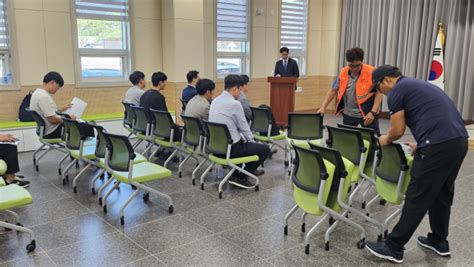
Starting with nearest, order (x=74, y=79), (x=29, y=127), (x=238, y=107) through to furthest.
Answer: (x=238, y=107) < (x=29, y=127) < (x=74, y=79)

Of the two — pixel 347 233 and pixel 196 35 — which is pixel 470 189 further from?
pixel 196 35

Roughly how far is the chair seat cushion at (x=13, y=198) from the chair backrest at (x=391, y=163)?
2579mm

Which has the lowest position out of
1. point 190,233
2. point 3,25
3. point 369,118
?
point 190,233

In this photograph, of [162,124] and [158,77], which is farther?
[158,77]

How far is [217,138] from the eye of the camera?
4117 mm

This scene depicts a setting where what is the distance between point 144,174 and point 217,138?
917 millimetres

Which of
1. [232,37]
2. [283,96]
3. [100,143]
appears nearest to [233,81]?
[100,143]

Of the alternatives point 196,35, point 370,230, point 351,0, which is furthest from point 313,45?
point 370,230

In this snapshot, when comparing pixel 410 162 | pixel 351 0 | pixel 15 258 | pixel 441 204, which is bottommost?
pixel 15 258

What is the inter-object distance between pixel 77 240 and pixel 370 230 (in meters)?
2.31

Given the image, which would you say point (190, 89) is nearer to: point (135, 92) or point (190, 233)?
point (135, 92)

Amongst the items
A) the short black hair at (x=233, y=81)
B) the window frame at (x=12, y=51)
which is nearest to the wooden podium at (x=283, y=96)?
the short black hair at (x=233, y=81)

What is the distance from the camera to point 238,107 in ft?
13.5

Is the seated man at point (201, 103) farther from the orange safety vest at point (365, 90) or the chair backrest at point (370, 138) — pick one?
the chair backrest at point (370, 138)
